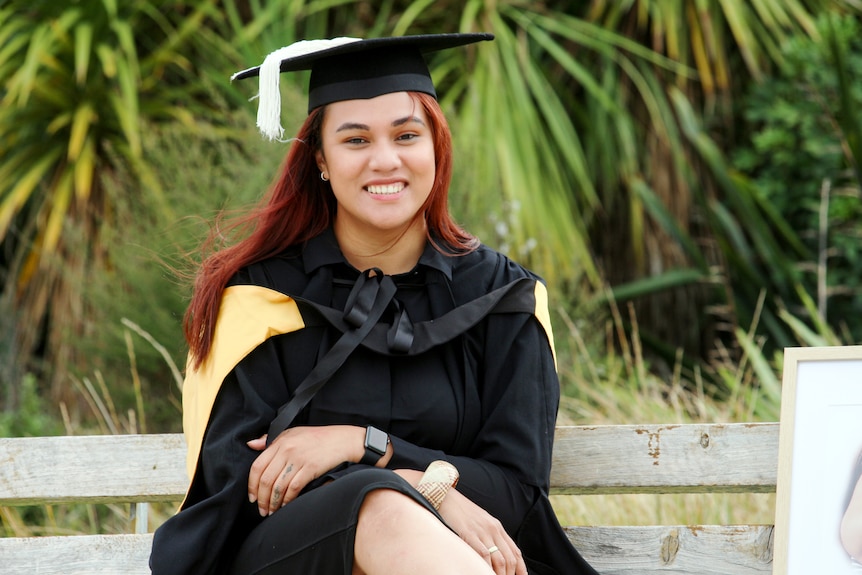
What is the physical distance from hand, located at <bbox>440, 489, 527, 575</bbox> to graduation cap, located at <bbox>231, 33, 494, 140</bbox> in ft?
3.19

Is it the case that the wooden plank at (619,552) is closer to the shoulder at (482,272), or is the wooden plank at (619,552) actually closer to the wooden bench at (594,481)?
the wooden bench at (594,481)

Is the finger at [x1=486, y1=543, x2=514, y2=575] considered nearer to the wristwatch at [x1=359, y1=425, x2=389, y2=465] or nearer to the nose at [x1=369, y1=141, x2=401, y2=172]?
the wristwatch at [x1=359, y1=425, x2=389, y2=465]

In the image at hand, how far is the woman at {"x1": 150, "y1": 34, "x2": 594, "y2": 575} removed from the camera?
8.05ft

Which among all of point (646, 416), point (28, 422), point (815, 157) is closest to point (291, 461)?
point (646, 416)

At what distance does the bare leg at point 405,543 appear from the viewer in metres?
2.14

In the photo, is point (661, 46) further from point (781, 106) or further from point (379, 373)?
point (379, 373)

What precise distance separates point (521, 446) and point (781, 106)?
434 centimetres

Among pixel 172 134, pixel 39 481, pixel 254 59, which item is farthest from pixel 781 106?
pixel 39 481

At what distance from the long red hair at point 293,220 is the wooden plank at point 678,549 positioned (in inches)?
32.2

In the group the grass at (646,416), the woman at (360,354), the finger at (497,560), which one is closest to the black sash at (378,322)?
the woman at (360,354)

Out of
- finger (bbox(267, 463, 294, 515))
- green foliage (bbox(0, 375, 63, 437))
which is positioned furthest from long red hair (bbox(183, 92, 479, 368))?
green foliage (bbox(0, 375, 63, 437))

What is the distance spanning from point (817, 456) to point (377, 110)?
50.9 inches

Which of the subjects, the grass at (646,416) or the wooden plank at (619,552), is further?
the grass at (646,416)

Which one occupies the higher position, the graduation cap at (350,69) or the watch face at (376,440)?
the graduation cap at (350,69)
